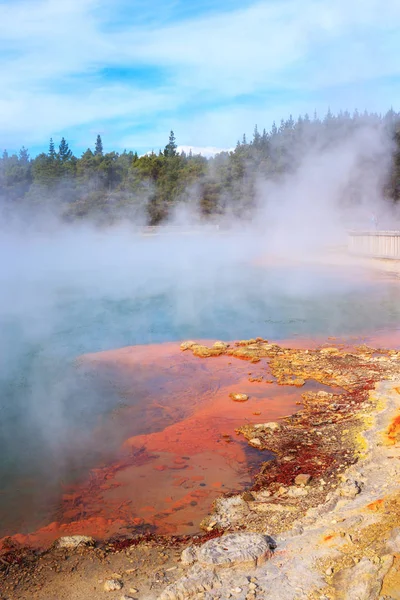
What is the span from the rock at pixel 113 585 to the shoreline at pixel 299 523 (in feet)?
0.07

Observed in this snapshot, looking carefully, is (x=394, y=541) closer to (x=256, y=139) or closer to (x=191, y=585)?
(x=191, y=585)

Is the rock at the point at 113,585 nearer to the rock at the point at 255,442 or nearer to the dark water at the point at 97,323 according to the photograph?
the dark water at the point at 97,323

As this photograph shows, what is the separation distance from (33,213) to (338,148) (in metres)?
11.5

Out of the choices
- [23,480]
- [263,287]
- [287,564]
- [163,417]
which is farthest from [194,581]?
[263,287]

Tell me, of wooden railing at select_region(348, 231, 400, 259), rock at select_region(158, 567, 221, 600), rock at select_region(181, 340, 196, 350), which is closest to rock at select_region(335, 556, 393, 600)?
rock at select_region(158, 567, 221, 600)

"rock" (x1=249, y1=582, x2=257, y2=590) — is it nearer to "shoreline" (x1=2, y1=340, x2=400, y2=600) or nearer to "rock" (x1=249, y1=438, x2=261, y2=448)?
"shoreline" (x1=2, y1=340, x2=400, y2=600)

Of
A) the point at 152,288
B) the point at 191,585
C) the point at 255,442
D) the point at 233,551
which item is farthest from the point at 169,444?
the point at 152,288

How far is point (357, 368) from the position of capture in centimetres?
509

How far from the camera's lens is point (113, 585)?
2.15 metres

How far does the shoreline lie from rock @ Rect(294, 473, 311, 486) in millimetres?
23

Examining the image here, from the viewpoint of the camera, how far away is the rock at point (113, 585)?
214cm

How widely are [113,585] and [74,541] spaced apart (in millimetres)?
485

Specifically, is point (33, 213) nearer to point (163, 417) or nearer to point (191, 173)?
point (191, 173)

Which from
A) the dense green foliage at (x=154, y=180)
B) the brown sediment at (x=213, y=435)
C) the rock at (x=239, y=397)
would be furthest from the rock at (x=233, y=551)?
the dense green foliage at (x=154, y=180)
